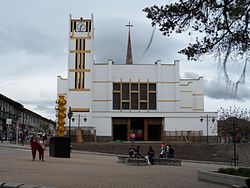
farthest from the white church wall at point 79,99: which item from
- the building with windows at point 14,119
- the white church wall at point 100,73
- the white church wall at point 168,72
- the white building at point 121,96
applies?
the white church wall at point 168,72

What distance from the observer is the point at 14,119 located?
83250 mm

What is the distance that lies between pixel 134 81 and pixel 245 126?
22.2 meters

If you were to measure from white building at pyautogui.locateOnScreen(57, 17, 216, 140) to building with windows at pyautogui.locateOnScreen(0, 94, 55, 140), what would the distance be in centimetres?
1217

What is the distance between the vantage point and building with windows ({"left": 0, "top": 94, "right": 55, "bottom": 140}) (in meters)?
68.1

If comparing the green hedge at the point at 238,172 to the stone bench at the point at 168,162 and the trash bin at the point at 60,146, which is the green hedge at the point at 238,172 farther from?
the trash bin at the point at 60,146

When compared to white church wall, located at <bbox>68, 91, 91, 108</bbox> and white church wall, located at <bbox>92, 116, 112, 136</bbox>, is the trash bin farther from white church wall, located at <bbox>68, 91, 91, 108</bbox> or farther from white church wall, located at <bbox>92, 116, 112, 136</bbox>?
white church wall, located at <bbox>68, 91, 91, 108</bbox>

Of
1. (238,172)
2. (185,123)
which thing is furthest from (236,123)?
(238,172)

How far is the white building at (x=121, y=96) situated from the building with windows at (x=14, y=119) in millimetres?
12169

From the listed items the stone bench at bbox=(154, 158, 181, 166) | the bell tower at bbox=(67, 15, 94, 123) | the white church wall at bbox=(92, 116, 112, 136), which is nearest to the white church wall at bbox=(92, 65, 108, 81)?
the bell tower at bbox=(67, 15, 94, 123)

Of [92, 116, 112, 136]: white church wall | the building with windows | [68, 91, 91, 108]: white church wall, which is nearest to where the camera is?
the building with windows

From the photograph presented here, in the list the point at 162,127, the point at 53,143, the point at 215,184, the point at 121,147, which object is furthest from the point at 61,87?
the point at 215,184

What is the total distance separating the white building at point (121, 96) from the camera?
233 feet

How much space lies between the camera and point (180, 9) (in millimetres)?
11914

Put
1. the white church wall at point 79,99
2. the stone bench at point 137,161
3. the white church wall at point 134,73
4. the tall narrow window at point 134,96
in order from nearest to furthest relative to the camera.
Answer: the stone bench at point 137,161
the white church wall at point 79,99
the tall narrow window at point 134,96
the white church wall at point 134,73
